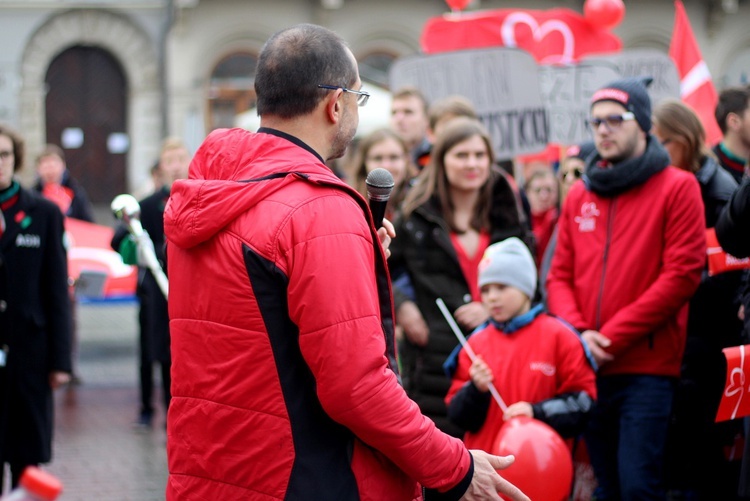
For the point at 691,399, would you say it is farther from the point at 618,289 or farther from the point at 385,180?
the point at 385,180

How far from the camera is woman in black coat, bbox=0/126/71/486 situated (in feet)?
17.5

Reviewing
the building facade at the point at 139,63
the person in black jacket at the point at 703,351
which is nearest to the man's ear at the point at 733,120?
the person in black jacket at the point at 703,351

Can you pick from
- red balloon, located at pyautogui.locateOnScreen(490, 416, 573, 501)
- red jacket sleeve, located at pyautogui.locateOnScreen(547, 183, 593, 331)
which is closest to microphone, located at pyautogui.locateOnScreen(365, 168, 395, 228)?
red balloon, located at pyautogui.locateOnScreen(490, 416, 573, 501)

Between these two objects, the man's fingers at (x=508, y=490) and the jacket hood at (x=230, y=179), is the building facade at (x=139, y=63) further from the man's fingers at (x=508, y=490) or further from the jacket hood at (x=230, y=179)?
the man's fingers at (x=508, y=490)

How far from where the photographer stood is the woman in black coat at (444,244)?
5176 millimetres

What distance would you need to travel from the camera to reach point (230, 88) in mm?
22406

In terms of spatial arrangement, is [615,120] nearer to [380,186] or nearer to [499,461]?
[380,186]

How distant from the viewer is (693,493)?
18.6ft

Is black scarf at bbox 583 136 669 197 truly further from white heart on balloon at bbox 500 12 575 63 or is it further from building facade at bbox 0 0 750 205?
building facade at bbox 0 0 750 205

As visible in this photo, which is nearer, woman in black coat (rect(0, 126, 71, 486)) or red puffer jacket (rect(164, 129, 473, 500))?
red puffer jacket (rect(164, 129, 473, 500))

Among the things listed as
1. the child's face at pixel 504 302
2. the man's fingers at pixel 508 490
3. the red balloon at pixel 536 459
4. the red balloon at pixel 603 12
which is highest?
the red balloon at pixel 603 12

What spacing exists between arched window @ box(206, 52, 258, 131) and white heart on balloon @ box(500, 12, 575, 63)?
487 inches

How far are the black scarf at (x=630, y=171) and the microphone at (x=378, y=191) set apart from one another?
2.17 metres

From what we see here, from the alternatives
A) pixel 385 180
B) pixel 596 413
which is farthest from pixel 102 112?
pixel 385 180
